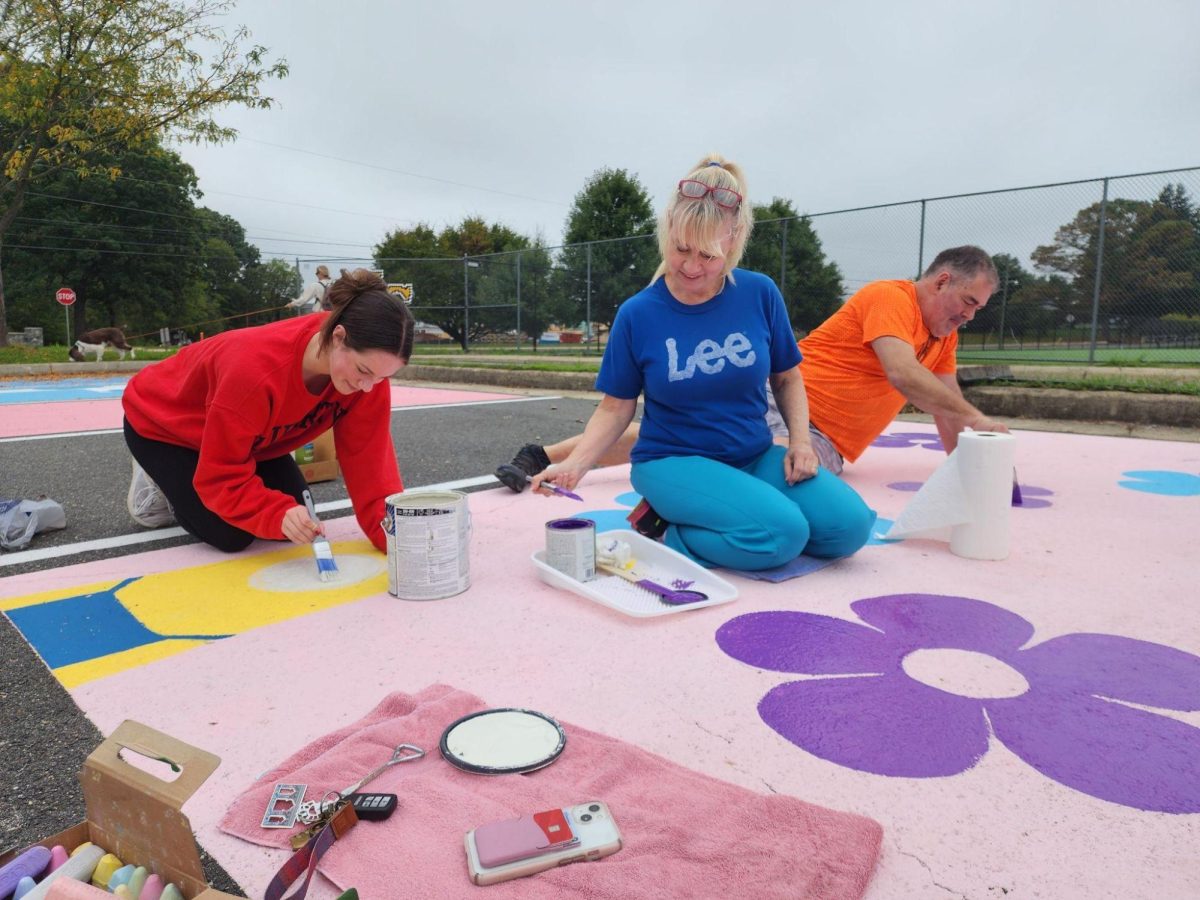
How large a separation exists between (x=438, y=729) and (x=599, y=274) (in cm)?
1225

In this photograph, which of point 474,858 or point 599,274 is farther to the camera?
point 599,274

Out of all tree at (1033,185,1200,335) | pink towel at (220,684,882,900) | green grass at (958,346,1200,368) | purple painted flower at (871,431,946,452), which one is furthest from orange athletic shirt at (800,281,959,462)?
tree at (1033,185,1200,335)

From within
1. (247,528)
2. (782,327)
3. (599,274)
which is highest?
(599,274)

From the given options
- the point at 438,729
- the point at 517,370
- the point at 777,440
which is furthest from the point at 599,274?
the point at 438,729

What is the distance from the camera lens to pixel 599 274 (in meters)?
13.0

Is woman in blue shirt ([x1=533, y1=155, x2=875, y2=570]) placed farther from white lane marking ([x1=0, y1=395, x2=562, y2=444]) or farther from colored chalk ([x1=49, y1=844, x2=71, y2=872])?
white lane marking ([x1=0, y1=395, x2=562, y2=444])

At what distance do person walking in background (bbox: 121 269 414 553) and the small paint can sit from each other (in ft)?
2.08

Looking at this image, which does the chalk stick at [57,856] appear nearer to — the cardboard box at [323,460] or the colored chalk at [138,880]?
the colored chalk at [138,880]

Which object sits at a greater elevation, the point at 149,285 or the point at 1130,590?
the point at 149,285

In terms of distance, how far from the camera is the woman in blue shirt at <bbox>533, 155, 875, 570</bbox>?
2150 millimetres

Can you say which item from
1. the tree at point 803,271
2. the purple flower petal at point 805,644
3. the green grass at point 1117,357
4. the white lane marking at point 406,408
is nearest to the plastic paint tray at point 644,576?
the purple flower petal at point 805,644

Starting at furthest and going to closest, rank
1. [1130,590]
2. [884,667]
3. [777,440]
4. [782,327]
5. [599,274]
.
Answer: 1. [599,274]
2. [777,440]
3. [782,327]
4. [1130,590]
5. [884,667]

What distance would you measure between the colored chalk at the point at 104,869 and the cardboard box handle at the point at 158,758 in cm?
12

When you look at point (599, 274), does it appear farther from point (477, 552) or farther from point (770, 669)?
point (770, 669)
